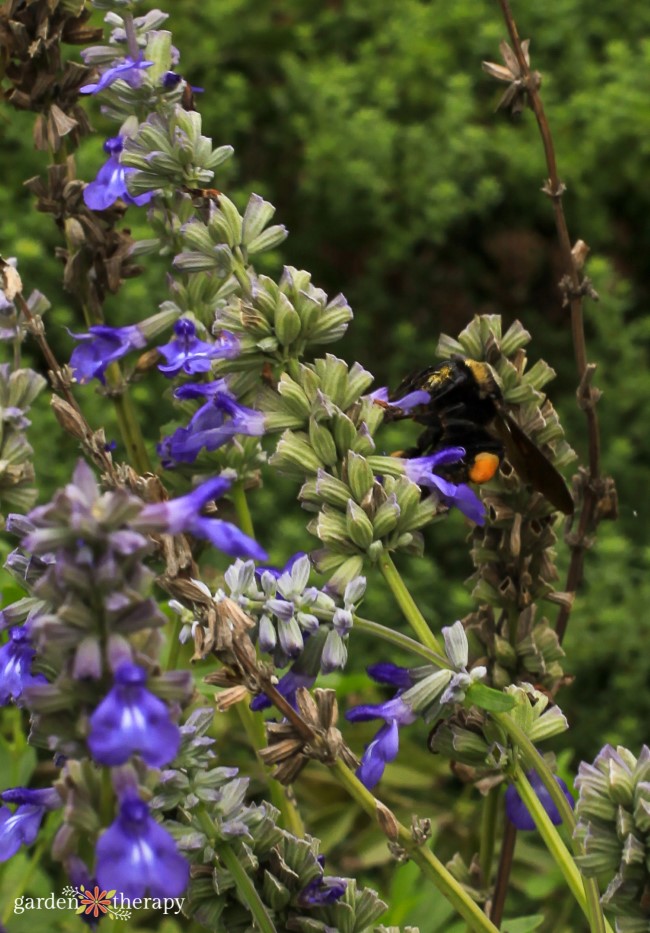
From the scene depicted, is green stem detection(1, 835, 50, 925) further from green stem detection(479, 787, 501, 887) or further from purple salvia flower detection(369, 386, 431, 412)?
purple salvia flower detection(369, 386, 431, 412)

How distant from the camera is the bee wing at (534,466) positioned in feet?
2.52

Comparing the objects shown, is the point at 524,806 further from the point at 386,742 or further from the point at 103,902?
the point at 103,902

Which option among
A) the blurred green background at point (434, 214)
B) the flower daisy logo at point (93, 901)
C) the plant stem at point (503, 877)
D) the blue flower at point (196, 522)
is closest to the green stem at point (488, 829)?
the plant stem at point (503, 877)

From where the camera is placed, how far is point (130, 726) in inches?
16.5

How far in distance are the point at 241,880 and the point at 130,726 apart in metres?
0.20

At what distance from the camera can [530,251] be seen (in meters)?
2.14

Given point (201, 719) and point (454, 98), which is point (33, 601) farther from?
point (454, 98)

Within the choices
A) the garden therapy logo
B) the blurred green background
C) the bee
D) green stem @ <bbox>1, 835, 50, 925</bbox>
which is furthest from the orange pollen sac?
the blurred green background

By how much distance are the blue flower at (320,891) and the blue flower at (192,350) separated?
278 mm

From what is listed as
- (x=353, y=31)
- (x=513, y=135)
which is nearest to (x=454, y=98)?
(x=513, y=135)

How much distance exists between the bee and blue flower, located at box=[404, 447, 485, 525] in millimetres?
55

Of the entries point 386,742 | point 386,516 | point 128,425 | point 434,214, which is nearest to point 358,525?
point 386,516

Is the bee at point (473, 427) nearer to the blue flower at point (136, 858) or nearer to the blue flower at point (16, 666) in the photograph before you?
the blue flower at point (16, 666)

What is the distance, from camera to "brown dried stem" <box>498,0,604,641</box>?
899 millimetres
